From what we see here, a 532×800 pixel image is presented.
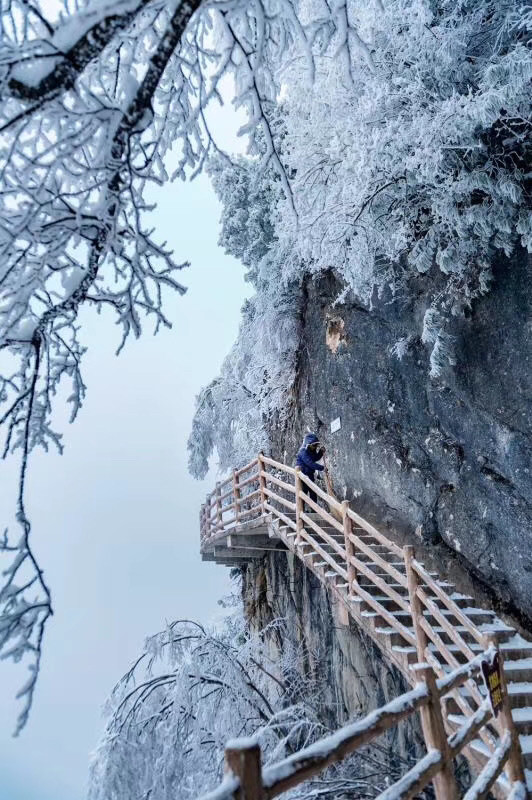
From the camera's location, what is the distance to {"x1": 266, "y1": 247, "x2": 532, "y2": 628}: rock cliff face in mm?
7180

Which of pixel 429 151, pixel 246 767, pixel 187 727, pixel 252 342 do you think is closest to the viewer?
pixel 246 767

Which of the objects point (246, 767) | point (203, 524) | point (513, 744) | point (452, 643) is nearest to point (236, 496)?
point (203, 524)

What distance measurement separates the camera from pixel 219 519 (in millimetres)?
13008

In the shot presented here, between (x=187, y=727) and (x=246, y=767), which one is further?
(x=187, y=727)

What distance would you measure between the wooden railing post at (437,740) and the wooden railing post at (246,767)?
1.49m

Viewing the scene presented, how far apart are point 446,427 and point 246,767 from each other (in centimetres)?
734

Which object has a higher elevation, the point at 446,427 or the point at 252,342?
the point at 252,342

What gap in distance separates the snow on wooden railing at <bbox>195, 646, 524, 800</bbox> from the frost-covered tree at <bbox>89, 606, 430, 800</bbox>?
10.1 feet

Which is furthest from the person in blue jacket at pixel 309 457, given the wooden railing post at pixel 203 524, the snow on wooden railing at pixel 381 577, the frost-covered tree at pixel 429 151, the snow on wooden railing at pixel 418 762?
the snow on wooden railing at pixel 418 762

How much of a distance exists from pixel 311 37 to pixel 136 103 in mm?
1412

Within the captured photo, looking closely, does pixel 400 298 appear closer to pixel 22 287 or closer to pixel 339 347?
pixel 339 347

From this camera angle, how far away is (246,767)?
1.65 metres

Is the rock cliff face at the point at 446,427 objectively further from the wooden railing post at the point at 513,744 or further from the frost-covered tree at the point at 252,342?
the wooden railing post at the point at 513,744

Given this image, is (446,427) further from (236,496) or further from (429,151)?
(236,496)
